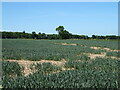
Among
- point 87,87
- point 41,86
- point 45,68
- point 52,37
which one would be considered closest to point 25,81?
point 41,86

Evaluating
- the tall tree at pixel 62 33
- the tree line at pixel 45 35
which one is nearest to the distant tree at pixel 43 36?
the tree line at pixel 45 35

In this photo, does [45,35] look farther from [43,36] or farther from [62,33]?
[62,33]

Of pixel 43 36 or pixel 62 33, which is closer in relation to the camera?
pixel 43 36

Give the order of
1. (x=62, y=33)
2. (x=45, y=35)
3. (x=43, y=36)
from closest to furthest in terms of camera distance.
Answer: (x=43, y=36) → (x=45, y=35) → (x=62, y=33)

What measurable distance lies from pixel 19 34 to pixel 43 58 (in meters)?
92.8

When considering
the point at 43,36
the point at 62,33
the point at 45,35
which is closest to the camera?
the point at 43,36

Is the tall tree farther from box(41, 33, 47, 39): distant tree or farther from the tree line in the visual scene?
box(41, 33, 47, 39): distant tree

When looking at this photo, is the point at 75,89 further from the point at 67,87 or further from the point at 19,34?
the point at 19,34

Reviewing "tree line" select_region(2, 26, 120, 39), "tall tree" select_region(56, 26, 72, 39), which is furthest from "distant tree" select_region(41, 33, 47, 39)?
"tall tree" select_region(56, 26, 72, 39)

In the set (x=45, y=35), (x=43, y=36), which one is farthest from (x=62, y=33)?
(x=43, y=36)

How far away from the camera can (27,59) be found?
13.8 m

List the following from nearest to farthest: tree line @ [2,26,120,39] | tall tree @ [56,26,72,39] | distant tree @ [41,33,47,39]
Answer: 1. tree line @ [2,26,120,39]
2. distant tree @ [41,33,47,39]
3. tall tree @ [56,26,72,39]

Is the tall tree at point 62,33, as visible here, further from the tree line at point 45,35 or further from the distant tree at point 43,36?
the distant tree at point 43,36

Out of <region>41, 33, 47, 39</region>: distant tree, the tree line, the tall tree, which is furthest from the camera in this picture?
the tall tree
